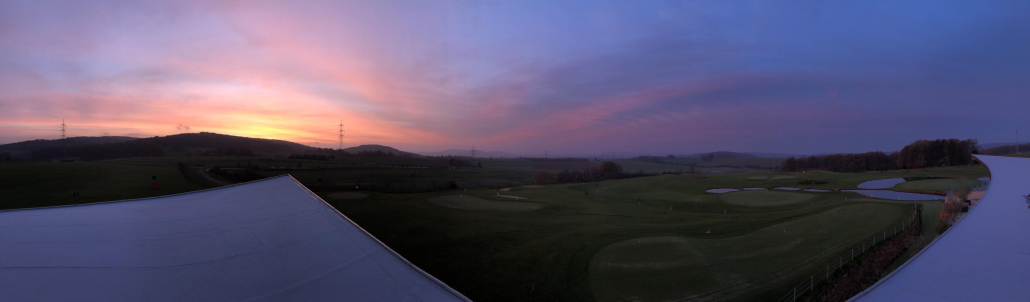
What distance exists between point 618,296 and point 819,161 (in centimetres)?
7358

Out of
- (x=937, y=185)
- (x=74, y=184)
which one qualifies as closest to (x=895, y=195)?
(x=937, y=185)

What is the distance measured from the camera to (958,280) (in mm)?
3551

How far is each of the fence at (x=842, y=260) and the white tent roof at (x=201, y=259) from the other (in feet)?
29.8

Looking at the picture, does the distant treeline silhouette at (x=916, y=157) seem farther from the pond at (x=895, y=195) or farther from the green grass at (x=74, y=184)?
the green grass at (x=74, y=184)

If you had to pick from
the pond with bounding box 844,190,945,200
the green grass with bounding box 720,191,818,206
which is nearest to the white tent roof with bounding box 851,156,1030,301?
the green grass with bounding box 720,191,818,206

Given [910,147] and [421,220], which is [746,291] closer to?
[421,220]

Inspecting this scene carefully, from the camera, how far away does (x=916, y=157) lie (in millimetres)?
42531

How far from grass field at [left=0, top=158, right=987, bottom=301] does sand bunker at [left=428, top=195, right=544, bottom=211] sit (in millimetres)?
391

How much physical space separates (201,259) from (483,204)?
67.8 feet

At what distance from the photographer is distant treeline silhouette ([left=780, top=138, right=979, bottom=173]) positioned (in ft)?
130

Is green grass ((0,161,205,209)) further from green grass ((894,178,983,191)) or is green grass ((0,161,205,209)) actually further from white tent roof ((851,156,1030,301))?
green grass ((894,178,983,191))

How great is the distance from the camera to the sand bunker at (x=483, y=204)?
22109 millimetres

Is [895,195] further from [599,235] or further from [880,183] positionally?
[599,235]

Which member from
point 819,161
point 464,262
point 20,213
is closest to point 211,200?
point 20,213
